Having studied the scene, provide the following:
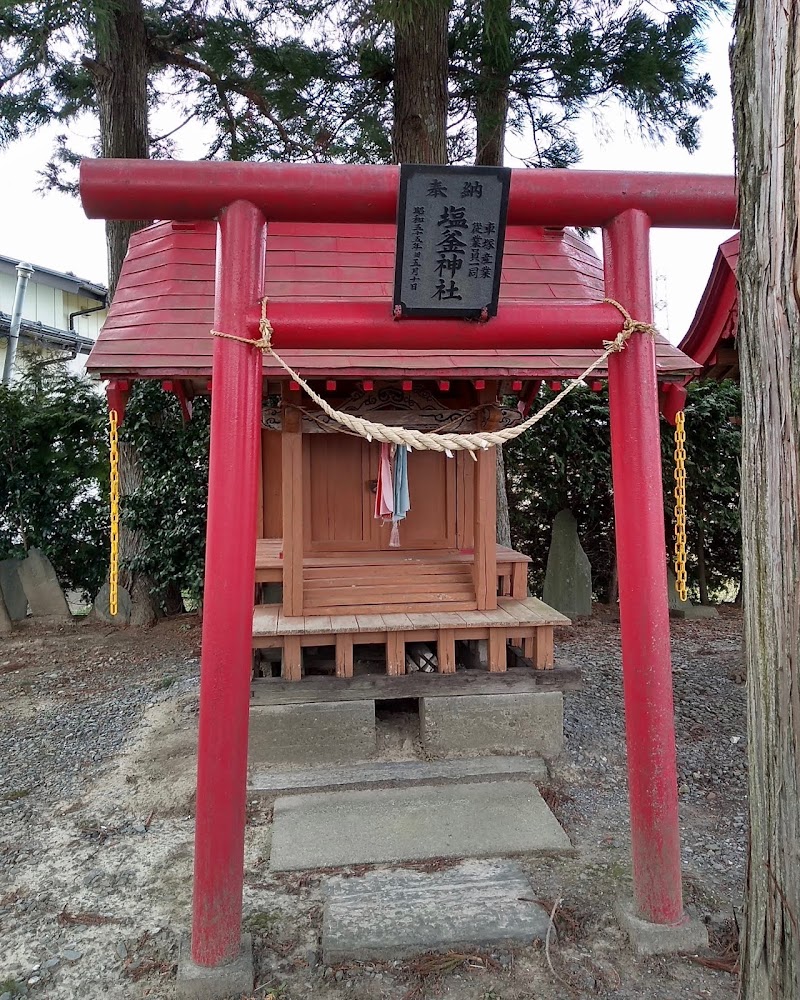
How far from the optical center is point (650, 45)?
21.8 feet

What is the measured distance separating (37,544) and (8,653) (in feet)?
5.56

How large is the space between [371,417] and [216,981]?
366 centimetres

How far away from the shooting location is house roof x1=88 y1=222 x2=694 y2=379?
454cm

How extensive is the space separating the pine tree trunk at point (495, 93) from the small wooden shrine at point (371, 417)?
2.94 feet

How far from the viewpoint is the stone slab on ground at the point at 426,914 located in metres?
2.95

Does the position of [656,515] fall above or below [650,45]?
below

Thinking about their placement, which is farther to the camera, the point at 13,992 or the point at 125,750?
the point at 125,750

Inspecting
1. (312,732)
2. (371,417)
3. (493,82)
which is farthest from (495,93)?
(312,732)

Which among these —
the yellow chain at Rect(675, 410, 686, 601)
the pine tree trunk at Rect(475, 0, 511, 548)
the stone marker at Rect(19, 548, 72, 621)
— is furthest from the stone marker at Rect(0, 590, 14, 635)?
the yellow chain at Rect(675, 410, 686, 601)

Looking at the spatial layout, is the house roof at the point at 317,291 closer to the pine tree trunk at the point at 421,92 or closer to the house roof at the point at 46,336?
the pine tree trunk at the point at 421,92

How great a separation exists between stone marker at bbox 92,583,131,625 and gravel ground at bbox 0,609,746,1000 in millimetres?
1766

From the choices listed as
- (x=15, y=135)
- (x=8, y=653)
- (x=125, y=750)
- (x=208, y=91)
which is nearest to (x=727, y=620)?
(x=125, y=750)

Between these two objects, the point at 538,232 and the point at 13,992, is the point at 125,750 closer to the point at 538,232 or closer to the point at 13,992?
the point at 13,992

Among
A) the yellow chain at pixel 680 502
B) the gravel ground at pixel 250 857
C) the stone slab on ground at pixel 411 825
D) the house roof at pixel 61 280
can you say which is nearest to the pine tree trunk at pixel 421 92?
the yellow chain at pixel 680 502
